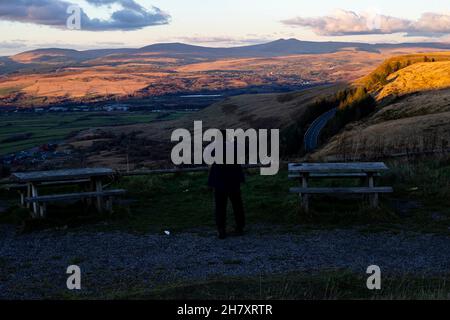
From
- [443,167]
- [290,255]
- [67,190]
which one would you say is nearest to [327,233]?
[290,255]

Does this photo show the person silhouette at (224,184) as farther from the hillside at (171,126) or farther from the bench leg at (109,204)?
the hillside at (171,126)

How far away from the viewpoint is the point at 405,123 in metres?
33.7

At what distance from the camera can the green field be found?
73.2 meters

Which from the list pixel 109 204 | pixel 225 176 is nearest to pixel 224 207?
pixel 225 176

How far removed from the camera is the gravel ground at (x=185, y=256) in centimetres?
835

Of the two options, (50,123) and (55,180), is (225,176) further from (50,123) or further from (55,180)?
(50,123)

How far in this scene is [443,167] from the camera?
15516mm

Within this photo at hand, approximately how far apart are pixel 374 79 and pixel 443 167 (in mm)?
70233

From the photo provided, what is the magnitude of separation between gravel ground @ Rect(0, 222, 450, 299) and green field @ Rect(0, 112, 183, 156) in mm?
54412

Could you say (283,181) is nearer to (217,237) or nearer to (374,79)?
(217,237)

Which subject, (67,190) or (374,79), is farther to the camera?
(374,79)

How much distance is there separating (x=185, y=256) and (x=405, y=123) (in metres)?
26.6

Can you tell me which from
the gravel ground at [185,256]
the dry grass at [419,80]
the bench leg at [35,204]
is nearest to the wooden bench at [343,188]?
the gravel ground at [185,256]
